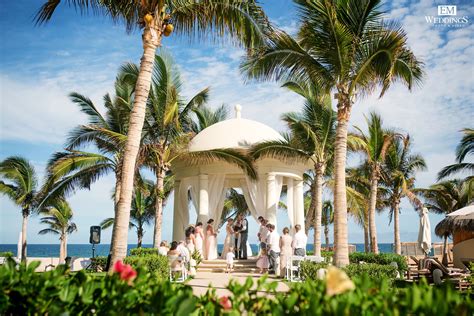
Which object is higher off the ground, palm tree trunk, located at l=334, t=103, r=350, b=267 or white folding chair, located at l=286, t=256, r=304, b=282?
palm tree trunk, located at l=334, t=103, r=350, b=267

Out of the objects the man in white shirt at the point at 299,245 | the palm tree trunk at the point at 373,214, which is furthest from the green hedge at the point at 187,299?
the palm tree trunk at the point at 373,214

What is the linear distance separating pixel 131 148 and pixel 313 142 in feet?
34.1

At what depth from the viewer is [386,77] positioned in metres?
11.4

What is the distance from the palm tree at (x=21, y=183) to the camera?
23797 millimetres

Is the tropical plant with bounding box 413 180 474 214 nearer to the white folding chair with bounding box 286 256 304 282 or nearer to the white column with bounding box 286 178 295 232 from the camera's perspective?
Answer: the white column with bounding box 286 178 295 232

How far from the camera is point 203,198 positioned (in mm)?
18688

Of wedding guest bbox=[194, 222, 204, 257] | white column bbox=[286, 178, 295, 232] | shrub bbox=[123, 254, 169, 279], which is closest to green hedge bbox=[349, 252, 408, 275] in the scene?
white column bbox=[286, 178, 295, 232]

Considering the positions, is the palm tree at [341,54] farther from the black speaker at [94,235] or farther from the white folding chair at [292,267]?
the black speaker at [94,235]

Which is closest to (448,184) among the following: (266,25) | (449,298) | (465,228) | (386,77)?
(465,228)

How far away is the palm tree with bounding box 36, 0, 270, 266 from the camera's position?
891 centimetres

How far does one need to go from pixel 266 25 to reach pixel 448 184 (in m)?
23.3

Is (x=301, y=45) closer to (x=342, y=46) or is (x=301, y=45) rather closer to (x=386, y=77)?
(x=342, y=46)

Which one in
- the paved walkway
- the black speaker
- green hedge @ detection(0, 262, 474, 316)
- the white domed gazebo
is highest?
the white domed gazebo

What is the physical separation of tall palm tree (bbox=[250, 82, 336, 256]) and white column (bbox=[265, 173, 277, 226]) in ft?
3.71
